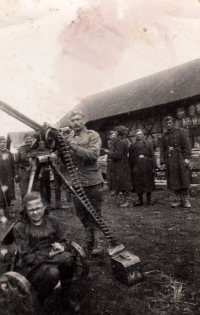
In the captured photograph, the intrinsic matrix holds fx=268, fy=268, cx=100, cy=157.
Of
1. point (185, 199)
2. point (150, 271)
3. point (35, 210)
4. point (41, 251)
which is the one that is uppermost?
point (35, 210)

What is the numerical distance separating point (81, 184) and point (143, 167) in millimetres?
3635

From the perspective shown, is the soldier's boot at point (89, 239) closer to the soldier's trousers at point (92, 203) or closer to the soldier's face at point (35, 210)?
the soldier's trousers at point (92, 203)

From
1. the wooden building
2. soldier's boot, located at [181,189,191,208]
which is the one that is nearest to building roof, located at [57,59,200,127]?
the wooden building

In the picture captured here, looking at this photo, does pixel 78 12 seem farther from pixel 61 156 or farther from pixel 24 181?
pixel 24 181

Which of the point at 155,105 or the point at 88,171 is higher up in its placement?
the point at 155,105

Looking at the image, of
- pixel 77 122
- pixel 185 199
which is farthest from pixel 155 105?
pixel 77 122

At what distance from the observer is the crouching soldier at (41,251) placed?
7.24 ft

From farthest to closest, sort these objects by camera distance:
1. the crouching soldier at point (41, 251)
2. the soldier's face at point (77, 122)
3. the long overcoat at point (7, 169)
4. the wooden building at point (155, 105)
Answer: the wooden building at point (155, 105) < the long overcoat at point (7, 169) < the soldier's face at point (77, 122) < the crouching soldier at point (41, 251)

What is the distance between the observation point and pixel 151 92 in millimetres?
12789

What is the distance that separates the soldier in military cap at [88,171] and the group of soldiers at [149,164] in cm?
299

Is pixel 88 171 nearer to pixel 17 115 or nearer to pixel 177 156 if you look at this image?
pixel 17 115

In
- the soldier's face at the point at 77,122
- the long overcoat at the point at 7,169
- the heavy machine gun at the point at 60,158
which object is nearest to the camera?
the heavy machine gun at the point at 60,158

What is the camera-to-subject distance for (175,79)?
1255cm

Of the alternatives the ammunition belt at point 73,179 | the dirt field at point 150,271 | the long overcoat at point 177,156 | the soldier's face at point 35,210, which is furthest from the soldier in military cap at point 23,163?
the soldier's face at point 35,210
